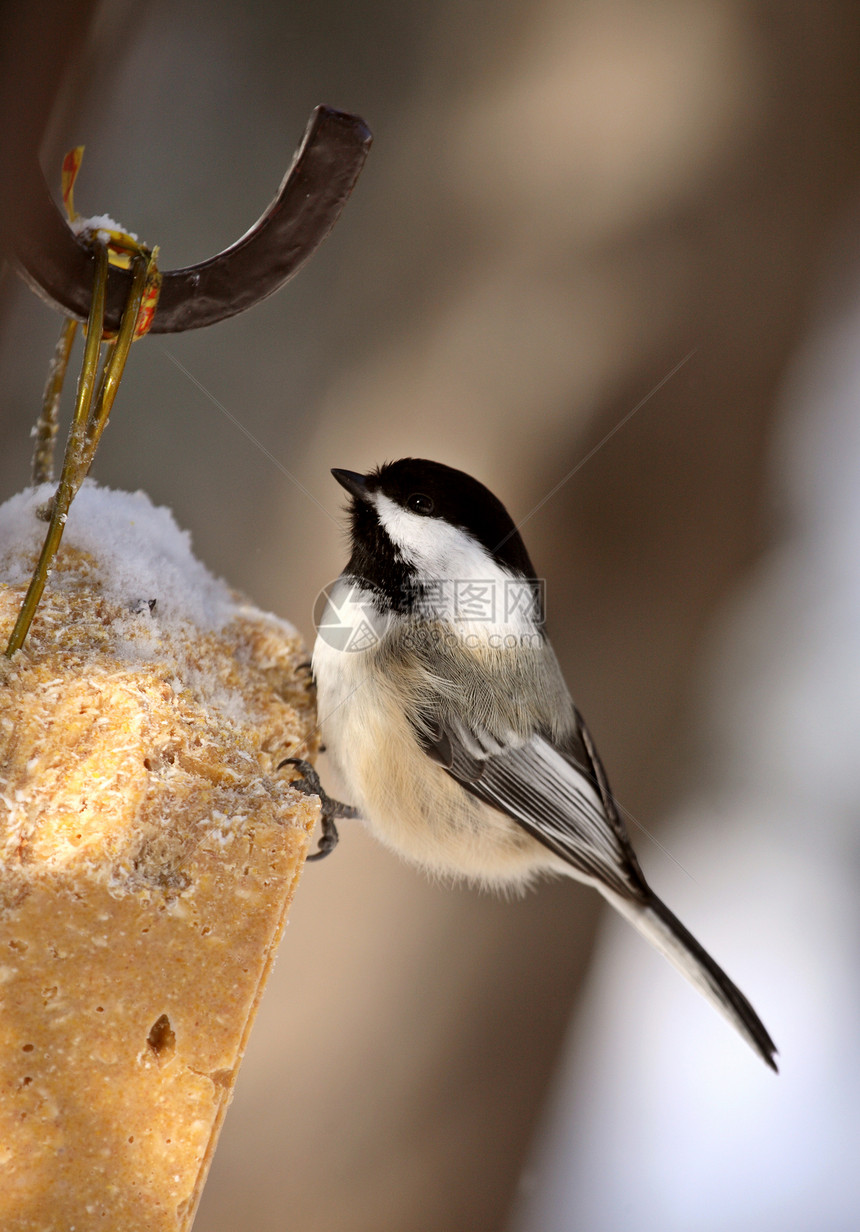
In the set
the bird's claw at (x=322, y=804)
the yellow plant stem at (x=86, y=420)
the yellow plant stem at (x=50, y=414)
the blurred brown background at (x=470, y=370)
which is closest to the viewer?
the yellow plant stem at (x=86, y=420)

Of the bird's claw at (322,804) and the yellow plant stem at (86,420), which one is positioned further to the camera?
the bird's claw at (322,804)

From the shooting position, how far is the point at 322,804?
31.9 inches

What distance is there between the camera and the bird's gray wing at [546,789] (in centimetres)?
85

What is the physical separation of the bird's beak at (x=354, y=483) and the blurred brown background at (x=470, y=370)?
0.23 meters

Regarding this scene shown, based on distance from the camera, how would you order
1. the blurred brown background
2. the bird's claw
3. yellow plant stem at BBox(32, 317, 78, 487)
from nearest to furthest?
1. yellow plant stem at BBox(32, 317, 78, 487)
2. the bird's claw
3. the blurred brown background

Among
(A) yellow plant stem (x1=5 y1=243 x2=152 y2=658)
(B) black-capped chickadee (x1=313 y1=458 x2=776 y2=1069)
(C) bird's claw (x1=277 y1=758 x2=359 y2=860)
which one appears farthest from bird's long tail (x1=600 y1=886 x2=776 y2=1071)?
(A) yellow plant stem (x1=5 y1=243 x2=152 y2=658)

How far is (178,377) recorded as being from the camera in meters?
0.94

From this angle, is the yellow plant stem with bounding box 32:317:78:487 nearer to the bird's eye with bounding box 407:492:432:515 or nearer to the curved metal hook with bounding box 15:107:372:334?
the curved metal hook with bounding box 15:107:372:334

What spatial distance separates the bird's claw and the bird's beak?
311 millimetres

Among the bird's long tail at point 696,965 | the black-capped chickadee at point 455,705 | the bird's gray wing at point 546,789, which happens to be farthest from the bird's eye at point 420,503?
the bird's long tail at point 696,965

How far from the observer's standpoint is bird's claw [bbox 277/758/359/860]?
2.52 feet

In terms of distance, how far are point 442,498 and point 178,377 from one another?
1.29 ft

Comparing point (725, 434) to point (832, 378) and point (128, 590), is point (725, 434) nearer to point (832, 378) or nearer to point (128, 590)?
point (832, 378)

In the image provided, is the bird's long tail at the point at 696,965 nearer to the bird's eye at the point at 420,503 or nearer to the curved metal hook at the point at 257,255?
the bird's eye at the point at 420,503
